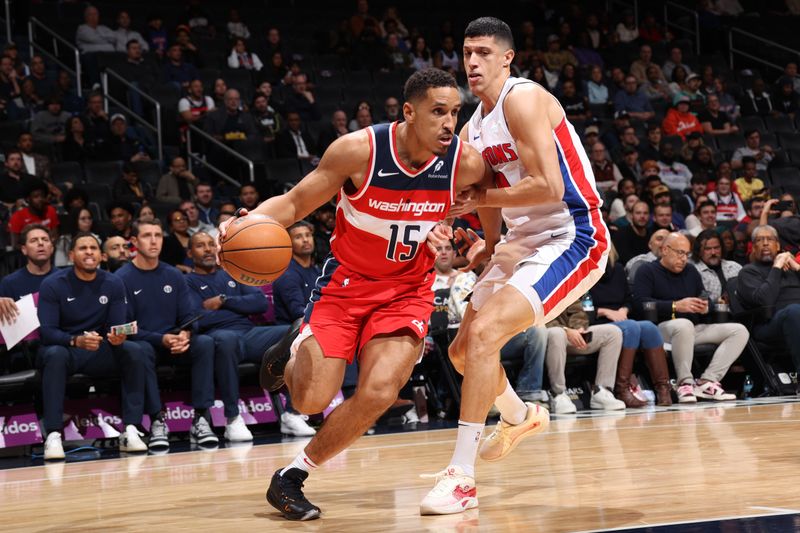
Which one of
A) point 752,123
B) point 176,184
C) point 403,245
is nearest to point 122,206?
point 176,184

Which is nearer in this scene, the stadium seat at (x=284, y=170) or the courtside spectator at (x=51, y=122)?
the courtside spectator at (x=51, y=122)

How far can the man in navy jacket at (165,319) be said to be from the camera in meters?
7.82

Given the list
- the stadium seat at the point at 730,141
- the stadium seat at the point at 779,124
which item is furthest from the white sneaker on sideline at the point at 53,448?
the stadium seat at the point at 779,124

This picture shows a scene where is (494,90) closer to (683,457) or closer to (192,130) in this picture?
(683,457)

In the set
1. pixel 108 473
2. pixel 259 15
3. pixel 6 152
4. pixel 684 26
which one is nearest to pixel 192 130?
pixel 6 152

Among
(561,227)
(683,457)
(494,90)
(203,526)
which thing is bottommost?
(683,457)

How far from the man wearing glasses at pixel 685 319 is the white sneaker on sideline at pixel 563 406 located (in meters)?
1.11

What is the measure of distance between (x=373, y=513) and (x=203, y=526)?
0.68 metres

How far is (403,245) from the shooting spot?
14.8 feet

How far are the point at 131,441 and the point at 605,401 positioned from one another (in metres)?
3.88

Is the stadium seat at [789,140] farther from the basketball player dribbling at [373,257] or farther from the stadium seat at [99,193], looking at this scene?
the basketball player dribbling at [373,257]

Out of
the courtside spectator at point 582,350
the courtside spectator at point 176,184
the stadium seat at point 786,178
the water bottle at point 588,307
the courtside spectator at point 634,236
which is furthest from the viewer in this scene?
the stadium seat at point 786,178

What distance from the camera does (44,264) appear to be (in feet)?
26.2

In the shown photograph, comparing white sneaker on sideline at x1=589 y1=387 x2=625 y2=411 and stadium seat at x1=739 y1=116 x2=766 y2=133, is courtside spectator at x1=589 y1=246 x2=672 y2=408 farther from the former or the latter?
stadium seat at x1=739 y1=116 x2=766 y2=133
